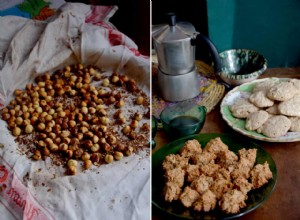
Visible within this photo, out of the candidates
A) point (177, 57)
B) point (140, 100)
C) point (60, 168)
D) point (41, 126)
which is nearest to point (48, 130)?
point (41, 126)

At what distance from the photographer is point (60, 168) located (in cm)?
83

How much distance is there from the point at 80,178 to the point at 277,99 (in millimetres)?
428

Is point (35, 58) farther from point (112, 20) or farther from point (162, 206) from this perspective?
point (162, 206)

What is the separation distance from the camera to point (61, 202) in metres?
0.74

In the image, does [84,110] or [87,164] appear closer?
[87,164]

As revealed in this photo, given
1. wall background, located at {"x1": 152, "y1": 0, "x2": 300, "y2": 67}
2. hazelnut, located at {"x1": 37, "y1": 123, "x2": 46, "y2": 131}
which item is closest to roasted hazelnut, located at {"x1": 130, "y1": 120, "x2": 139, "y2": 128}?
hazelnut, located at {"x1": 37, "y1": 123, "x2": 46, "y2": 131}

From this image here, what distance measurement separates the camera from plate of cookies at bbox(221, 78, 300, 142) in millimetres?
782

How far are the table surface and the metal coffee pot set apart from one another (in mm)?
98

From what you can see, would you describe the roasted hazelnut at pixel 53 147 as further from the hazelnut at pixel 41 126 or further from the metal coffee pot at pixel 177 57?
the metal coffee pot at pixel 177 57

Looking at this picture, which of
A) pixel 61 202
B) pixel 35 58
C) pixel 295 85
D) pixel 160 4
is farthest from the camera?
pixel 160 4

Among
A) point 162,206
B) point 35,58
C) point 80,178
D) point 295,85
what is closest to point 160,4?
point 35,58

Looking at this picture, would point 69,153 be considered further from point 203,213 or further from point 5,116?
point 203,213

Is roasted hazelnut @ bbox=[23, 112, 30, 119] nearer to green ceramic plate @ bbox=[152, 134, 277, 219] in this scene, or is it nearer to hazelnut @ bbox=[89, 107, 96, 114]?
hazelnut @ bbox=[89, 107, 96, 114]

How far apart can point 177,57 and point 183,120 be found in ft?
0.57
